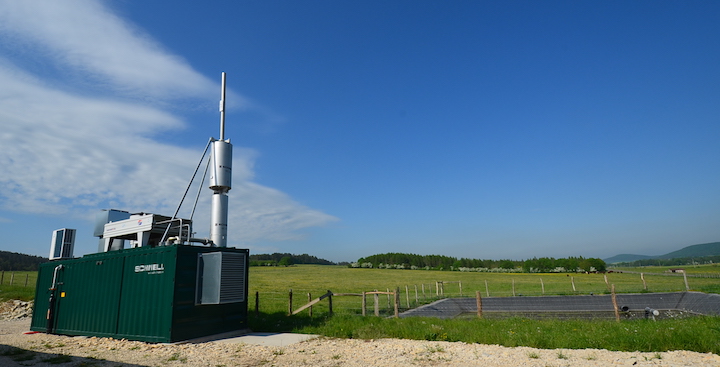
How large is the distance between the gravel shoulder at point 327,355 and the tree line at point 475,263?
95672 mm

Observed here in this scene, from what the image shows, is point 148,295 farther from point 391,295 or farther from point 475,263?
point 475,263

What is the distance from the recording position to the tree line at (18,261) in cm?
8488

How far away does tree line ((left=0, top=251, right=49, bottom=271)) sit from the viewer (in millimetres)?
84875

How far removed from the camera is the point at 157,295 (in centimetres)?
1520

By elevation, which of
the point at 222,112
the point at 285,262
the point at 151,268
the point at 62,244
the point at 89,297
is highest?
the point at 222,112

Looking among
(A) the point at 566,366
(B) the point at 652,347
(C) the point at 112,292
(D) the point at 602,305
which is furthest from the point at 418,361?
(D) the point at 602,305

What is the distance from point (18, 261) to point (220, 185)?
10124 centimetres

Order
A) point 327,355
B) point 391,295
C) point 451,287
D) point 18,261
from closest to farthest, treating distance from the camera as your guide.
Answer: point 327,355, point 391,295, point 451,287, point 18,261

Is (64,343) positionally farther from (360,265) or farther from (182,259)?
(360,265)

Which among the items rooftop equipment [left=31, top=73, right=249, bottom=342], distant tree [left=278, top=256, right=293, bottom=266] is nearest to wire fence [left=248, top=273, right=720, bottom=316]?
rooftop equipment [left=31, top=73, right=249, bottom=342]

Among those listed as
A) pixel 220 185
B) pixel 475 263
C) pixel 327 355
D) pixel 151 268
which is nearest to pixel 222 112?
pixel 220 185

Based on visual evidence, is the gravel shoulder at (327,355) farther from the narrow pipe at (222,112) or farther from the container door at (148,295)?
the narrow pipe at (222,112)

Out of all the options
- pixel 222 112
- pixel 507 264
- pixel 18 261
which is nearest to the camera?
pixel 222 112

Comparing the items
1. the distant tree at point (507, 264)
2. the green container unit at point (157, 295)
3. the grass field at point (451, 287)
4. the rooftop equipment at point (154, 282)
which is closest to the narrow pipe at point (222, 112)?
the rooftop equipment at point (154, 282)
